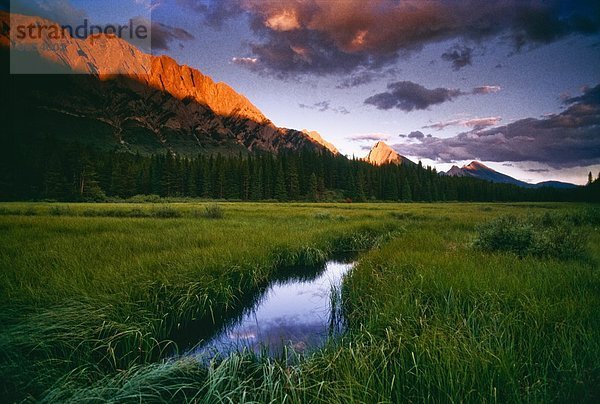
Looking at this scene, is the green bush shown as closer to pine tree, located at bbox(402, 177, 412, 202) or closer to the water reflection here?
the water reflection

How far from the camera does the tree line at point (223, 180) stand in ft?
199

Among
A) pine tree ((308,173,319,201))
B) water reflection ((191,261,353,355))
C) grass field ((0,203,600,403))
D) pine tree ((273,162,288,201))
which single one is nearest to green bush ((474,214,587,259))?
grass field ((0,203,600,403))

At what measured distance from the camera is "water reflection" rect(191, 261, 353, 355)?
575cm

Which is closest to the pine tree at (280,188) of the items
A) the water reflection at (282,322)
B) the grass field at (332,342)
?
the grass field at (332,342)

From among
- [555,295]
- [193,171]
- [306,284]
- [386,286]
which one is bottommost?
[306,284]

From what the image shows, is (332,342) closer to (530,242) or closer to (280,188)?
(530,242)

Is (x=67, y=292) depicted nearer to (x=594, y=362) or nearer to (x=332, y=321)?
(x=332, y=321)

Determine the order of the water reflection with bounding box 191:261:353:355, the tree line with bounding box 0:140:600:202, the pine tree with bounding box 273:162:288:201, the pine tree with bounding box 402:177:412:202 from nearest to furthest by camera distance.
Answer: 1. the water reflection with bounding box 191:261:353:355
2. the tree line with bounding box 0:140:600:202
3. the pine tree with bounding box 273:162:288:201
4. the pine tree with bounding box 402:177:412:202

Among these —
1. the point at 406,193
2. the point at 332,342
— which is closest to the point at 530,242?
the point at 332,342

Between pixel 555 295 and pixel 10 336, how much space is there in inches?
361

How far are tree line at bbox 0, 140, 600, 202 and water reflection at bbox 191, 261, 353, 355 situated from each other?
69462mm

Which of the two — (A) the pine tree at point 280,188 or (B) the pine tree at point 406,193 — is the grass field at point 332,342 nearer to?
(A) the pine tree at point 280,188

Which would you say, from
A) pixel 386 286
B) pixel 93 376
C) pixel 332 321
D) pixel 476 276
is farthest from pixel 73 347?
pixel 476 276

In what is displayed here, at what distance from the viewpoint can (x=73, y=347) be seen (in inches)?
169
